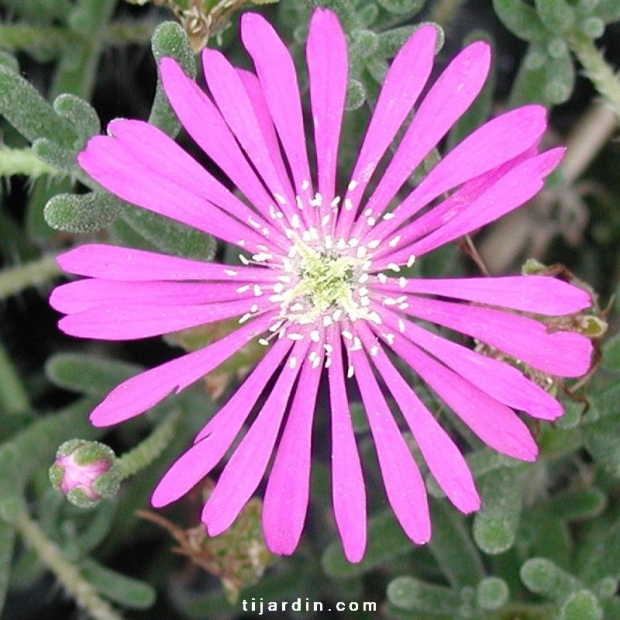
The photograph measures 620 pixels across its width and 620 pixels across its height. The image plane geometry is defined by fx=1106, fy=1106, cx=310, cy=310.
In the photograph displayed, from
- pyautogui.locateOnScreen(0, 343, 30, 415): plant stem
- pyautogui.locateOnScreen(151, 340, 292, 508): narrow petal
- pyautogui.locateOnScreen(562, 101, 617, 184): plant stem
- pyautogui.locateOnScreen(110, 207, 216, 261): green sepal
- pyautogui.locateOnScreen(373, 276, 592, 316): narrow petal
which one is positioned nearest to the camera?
pyautogui.locateOnScreen(373, 276, 592, 316): narrow petal

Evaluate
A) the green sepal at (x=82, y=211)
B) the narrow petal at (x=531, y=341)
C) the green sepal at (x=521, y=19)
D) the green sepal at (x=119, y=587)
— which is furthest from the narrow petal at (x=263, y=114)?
the green sepal at (x=119, y=587)

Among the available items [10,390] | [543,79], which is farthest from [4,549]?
[543,79]

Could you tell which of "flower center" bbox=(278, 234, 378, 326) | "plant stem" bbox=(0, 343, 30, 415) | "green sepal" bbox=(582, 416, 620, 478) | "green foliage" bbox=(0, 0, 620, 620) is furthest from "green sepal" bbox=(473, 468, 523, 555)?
"plant stem" bbox=(0, 343, 30, 415)

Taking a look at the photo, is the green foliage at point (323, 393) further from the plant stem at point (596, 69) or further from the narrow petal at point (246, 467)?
the narrow petal at point (246, 467)

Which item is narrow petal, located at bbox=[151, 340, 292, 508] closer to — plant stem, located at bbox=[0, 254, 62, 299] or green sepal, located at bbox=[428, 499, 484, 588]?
green sepal, located at bbox=[428, 499, 484, 588]

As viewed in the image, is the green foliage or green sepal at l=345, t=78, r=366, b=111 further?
the green foliage

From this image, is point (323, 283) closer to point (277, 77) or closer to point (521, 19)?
point (277, 77)
